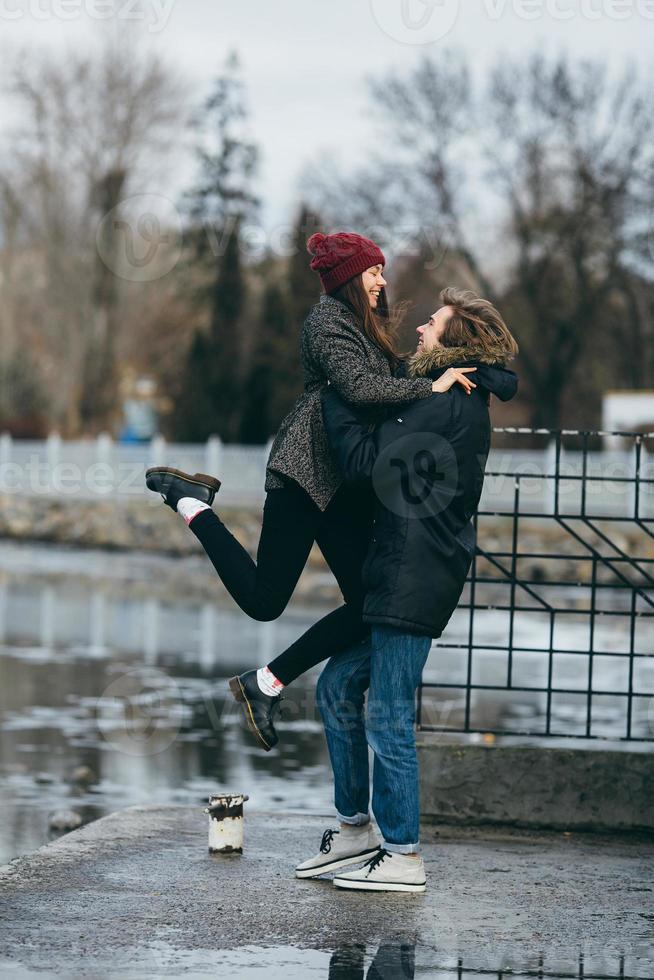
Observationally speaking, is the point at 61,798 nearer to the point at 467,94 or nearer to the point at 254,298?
the point at 467,94

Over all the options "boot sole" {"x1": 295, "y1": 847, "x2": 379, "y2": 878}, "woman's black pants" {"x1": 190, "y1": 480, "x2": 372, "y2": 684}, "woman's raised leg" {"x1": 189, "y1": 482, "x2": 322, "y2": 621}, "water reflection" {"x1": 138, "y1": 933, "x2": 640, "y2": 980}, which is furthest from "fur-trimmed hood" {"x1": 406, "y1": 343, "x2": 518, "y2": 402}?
"water reflection" {"x1": 138, "y1": 933, "x2": 640, "y2": 980}

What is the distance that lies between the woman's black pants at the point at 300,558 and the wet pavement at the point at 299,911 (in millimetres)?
697

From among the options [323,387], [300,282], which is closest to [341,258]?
[323,387]

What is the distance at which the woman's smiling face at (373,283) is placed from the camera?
485 cm

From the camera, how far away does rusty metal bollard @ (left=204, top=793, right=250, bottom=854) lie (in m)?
5.24

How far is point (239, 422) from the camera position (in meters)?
41.3

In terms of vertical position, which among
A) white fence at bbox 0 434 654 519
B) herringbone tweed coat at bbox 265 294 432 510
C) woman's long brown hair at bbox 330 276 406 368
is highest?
white fence at bbox 0 434 654 519

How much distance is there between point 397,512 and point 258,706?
0.72m

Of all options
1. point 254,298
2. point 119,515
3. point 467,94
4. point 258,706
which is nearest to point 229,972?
point 258,706

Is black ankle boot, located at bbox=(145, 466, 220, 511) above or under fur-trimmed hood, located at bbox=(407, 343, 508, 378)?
under

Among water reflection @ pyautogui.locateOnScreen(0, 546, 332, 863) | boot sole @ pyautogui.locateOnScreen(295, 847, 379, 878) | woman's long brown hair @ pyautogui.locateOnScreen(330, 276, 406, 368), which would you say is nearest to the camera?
woman's long brown hair @ pyautogui.locateOnScreen(330, 276, 406, 368)

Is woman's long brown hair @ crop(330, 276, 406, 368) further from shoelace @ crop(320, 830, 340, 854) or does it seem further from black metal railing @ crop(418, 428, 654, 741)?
shoelace @ crop(320, 830, 340, 854)

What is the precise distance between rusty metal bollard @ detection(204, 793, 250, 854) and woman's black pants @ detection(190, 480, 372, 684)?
59cm

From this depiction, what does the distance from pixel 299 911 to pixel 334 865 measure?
0.48 metres
